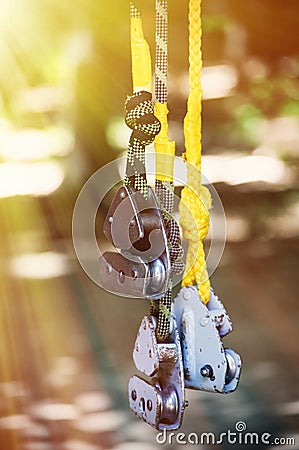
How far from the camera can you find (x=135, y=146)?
1.25 metres

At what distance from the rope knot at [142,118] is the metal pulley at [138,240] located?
0.06m

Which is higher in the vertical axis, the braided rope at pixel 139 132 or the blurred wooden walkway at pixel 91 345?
the braided rope at pixel 139 132

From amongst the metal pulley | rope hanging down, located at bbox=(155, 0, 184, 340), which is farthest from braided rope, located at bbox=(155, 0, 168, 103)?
the metal pulley

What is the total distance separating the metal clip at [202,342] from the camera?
49.4 inches

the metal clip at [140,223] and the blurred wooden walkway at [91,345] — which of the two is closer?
the metal clip at [140,223]

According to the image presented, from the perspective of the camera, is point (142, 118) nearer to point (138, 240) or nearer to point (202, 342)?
point (138, 240)

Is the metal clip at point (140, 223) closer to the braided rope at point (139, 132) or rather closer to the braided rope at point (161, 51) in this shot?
the braided rope at point (139, 132)

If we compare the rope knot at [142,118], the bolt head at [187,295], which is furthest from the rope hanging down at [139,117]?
the bolt head at [187,295]

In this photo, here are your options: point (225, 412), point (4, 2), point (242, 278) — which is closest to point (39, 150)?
point (4, 2)

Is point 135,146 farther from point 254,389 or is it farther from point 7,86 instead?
point 254,389

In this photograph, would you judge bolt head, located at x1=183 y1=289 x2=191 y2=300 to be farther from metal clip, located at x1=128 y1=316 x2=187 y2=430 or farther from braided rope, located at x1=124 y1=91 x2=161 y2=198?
braided rope, located at x1=124 y1=91 x2=161 y2=198

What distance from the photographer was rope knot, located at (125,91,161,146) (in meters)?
1.23

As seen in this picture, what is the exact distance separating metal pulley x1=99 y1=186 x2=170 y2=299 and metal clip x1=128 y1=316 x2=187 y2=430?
7 cm

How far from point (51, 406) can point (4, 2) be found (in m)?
0.53
